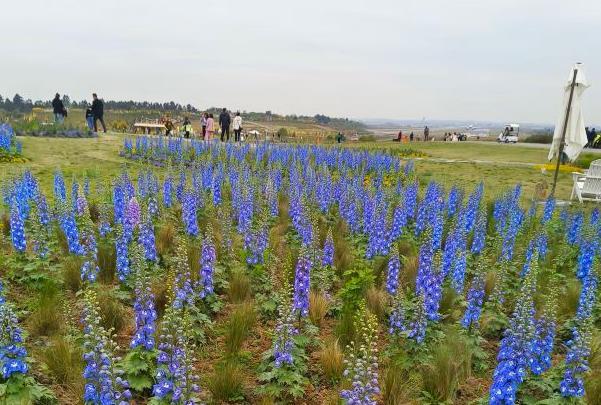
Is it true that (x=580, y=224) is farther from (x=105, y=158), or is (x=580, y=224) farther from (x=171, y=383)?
(x=105, y=158)

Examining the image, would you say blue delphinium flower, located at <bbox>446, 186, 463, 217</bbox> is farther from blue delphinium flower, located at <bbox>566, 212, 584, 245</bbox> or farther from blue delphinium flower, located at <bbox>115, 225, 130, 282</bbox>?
blue delphinium flower, located at <bbox>115, 225, 130, 282</bbox>

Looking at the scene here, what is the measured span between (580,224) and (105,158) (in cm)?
1550

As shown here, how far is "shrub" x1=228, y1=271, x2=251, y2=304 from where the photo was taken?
20.4ft

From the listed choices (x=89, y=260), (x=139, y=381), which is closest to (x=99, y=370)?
(x=139, y=381)

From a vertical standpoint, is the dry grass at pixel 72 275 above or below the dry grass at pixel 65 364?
above

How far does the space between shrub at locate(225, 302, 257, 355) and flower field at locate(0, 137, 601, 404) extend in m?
0.02

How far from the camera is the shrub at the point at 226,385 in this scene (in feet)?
14.4

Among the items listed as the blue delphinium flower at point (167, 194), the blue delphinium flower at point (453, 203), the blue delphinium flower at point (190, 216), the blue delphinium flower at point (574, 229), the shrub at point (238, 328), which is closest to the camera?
the shrub at point (238, 328)

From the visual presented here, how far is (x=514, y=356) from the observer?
157 inches

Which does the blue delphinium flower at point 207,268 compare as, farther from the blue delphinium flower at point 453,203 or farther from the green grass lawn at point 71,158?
the green grass lawn at point 71,158

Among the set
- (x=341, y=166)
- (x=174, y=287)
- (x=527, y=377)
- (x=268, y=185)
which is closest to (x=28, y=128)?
(x=341, y=166)

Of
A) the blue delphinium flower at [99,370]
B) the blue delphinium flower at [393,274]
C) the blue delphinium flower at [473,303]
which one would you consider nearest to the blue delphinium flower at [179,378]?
the blue delphinium flower at [99,370]

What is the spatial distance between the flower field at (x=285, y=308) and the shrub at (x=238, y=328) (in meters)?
0.02

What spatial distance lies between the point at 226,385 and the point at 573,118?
12487 mm
